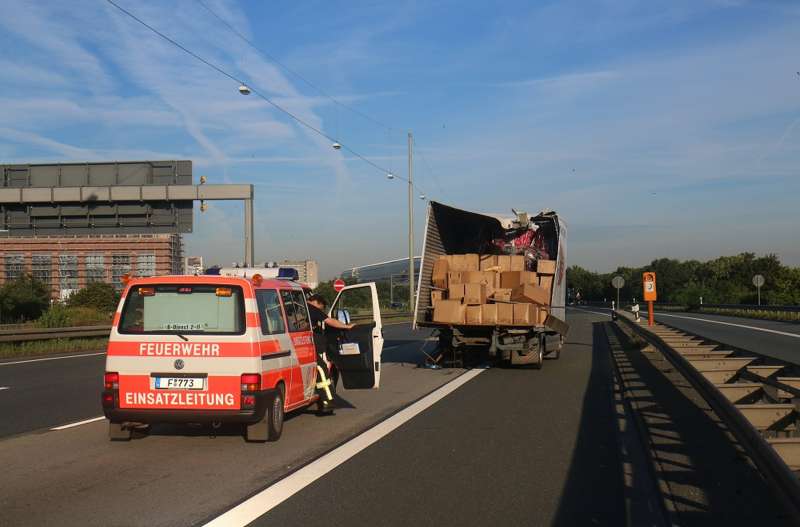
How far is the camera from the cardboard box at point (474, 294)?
16.7m

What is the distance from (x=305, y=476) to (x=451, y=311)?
9892 millimetres

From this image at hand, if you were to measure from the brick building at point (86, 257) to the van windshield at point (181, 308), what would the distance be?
26.5 m

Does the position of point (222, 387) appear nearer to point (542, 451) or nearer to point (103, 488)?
point (103, 488)

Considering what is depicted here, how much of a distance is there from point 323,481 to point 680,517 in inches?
112

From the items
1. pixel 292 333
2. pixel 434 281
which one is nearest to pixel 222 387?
pixel 292 333

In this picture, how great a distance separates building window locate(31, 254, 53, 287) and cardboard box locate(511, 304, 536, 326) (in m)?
33.3

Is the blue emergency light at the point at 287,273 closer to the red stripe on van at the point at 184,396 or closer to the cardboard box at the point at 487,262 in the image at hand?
the red stripe on van at the point at 184,396

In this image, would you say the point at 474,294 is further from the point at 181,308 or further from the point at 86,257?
the point at 86,257

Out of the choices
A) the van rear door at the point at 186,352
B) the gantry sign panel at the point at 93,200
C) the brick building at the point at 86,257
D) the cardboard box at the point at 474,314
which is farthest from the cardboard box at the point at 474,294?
the brick building at the point at 86,257

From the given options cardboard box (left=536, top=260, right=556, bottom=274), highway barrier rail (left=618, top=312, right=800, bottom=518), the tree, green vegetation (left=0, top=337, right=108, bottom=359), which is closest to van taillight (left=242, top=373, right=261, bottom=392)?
highway barrier rail (left=618, top=312, right=800, bottom=518)

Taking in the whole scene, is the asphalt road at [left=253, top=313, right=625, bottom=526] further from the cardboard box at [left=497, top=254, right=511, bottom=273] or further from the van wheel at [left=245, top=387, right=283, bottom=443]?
the cardboard box at [left=497, top=254, right=511, bottom=273]

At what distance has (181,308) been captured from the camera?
842 cm

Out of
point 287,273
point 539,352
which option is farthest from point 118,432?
point 539,352

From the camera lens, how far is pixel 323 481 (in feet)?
22.6
